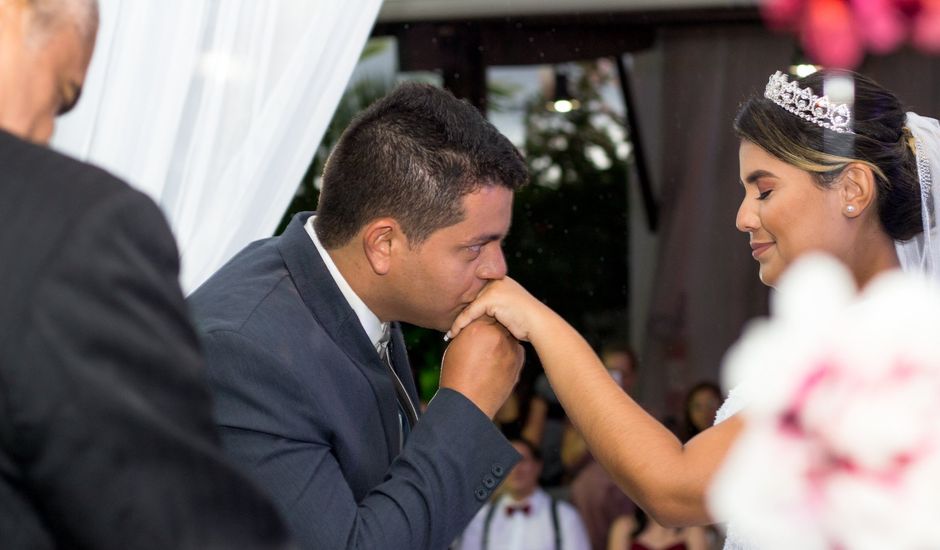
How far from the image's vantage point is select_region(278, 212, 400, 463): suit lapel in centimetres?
194

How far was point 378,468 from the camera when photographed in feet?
6.25

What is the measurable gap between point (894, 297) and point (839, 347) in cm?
9

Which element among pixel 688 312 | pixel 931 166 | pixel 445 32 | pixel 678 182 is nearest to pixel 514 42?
→ pixel 445 32

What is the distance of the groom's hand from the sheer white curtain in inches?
28.8

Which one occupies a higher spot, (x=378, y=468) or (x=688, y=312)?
(x=378, y=468)

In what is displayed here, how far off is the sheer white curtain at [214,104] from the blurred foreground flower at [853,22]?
58.5 inches

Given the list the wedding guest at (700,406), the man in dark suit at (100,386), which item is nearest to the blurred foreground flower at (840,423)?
the man in dark suit at (100,386)

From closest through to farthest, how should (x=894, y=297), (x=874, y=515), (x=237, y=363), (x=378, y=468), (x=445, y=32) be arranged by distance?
1. (x=874, y=515)
2. (x=894, y=297)
3. (x=237, y=363)
4. (x=378, y=468)
5. (x=445, y=32)

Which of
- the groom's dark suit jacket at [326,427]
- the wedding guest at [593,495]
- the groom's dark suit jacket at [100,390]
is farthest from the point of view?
the wedding guest at [593,495]

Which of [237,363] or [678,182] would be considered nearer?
[237,363]

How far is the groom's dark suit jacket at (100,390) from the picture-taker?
963mm

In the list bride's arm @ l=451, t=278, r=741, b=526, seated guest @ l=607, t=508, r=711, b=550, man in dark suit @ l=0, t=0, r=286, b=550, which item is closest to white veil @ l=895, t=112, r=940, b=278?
bride's arm @ l=451, t=278, r=741, b=526

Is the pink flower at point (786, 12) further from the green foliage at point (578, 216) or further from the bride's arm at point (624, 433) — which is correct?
the green foliage at point (578, 216)

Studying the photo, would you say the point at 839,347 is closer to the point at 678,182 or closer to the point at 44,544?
the point at 44,544
